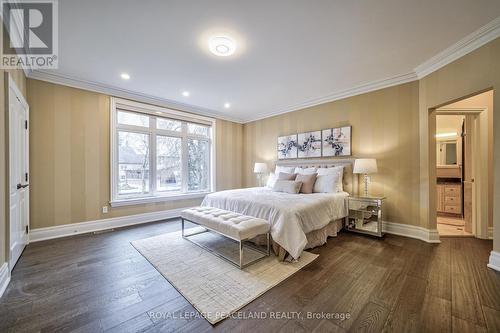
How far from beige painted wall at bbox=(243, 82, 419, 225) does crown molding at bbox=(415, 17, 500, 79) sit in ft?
1.02

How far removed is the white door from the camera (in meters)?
2.21

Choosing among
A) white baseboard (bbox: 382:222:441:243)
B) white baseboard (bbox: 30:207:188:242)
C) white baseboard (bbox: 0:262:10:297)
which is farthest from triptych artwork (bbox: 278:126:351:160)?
white baseboard (bbox: 0:262:10:297)

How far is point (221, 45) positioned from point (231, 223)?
2.26 meters

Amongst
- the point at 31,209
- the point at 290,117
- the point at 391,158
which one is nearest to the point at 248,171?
the point at 290,117

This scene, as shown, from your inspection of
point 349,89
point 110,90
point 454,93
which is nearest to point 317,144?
point 349,89

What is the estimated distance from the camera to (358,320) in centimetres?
151

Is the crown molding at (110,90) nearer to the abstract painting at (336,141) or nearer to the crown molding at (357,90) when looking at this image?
the crown molding at (357,90)

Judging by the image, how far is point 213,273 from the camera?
219 cm

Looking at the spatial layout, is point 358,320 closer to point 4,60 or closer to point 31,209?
point 4,60

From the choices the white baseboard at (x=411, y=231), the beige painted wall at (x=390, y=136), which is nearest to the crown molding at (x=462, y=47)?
the beige painted wall at (x=390, y=136)

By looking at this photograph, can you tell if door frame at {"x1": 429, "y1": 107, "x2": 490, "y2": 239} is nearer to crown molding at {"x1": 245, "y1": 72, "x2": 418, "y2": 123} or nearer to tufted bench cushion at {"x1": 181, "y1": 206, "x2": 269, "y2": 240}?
crown molding at {"x1": 245, "y1": 72, "x2": 418, "y2": 123}

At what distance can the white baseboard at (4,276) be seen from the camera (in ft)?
6.04

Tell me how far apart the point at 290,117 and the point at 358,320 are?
436 cm

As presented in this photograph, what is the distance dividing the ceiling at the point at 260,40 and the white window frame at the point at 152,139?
0.49 meters
